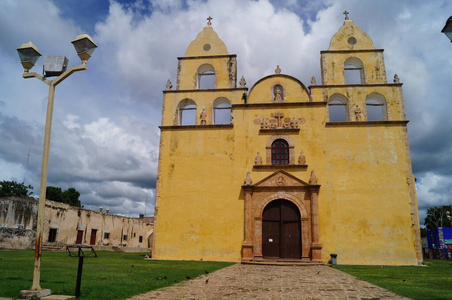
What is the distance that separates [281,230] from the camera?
1720 centimetres

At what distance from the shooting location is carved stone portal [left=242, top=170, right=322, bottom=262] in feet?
54.6

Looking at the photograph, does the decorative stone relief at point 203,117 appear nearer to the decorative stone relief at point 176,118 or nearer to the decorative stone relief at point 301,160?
the decorative stone relief at point 176,118

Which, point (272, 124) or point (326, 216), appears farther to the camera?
point (272, 124)

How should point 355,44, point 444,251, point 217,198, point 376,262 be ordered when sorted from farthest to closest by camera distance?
point 444,251
point 355,44
point 217,198
point 376,262

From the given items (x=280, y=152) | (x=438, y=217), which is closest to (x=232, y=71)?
(x=280, y=152)

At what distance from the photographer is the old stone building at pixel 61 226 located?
2097 centimetres

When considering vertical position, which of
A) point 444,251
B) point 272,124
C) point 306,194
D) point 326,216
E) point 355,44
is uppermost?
point 355,44

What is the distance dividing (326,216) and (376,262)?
10.0ft

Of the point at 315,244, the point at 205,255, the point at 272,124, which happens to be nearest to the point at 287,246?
the point at 315,244

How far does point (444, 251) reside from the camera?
1083 inches

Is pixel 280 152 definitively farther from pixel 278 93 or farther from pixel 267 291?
pixel 267 291

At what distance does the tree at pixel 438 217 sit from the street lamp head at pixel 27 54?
58.2 metres

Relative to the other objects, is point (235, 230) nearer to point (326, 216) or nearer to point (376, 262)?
point (326, 216)

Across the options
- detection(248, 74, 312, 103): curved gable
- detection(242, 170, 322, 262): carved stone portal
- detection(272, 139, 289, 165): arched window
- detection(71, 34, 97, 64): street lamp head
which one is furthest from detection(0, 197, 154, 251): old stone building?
detection(71, 34, 97, 64): street lamp head
